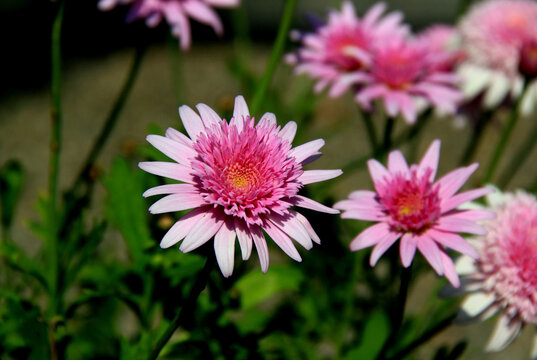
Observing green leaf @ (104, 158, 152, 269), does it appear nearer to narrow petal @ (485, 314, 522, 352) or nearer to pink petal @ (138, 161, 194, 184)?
pink petal @ (138, 161, 194, 184)

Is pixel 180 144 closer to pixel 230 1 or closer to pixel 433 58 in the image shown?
pixel 230 1

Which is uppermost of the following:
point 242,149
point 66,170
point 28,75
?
point 28,75

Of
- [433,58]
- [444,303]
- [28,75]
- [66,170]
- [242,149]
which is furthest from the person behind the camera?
[28,75]

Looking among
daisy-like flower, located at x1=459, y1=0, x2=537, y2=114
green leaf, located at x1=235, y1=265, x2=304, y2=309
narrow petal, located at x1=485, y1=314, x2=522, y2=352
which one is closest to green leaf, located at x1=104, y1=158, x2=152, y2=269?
green leaf, located at x1=235, y1=265, x2=304, y2=309

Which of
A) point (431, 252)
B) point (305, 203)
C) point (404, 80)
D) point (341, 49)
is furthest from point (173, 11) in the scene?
point (431, 252)

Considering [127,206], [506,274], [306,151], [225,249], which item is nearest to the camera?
[225,249]

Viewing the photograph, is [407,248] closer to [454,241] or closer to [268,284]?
[454,241]

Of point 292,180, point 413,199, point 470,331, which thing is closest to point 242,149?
point 292,180
